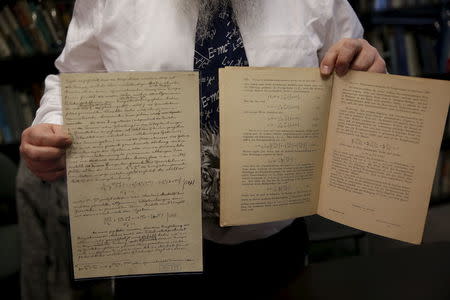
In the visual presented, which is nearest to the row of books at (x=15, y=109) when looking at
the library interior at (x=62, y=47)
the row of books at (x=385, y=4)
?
the library interior at (x=62, y=47)

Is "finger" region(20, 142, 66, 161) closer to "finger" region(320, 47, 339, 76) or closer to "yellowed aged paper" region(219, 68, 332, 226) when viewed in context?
"yellowed aged paper" region(219, 68, 332, 226)

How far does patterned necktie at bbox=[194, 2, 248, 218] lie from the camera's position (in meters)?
0.69

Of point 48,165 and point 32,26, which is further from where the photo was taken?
point 32,26

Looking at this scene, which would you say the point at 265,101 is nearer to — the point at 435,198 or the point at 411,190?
the point at 411,190

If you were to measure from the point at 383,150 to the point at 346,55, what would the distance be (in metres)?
0.17

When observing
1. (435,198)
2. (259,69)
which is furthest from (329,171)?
(435,198)

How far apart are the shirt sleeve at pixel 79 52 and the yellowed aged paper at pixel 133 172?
0.47 ft

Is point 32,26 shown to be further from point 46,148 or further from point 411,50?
point 411,50

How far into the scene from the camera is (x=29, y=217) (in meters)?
1.36

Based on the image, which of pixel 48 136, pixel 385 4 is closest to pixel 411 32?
pixel 385 4

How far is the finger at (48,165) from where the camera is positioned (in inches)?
24.8

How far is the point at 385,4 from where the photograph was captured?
1955 millimetres

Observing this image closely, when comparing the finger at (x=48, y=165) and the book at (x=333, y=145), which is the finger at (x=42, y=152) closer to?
the finger at (x=48, y=165)

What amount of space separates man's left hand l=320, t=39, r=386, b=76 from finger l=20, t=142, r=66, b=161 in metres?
0.44
